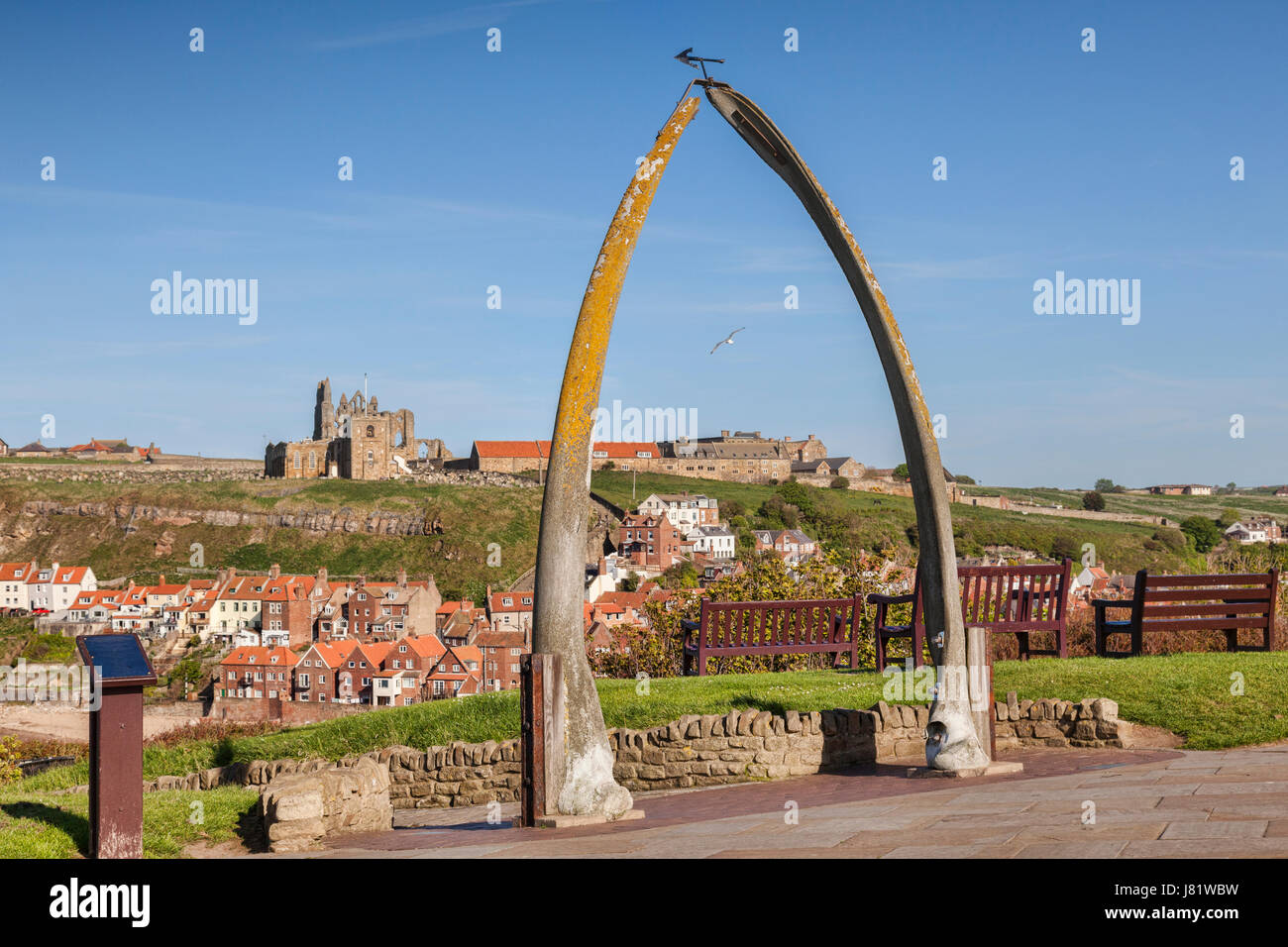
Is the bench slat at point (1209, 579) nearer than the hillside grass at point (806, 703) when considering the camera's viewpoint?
No

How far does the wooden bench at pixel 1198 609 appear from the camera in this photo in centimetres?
1159

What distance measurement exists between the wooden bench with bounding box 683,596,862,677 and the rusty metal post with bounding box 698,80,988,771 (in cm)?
395

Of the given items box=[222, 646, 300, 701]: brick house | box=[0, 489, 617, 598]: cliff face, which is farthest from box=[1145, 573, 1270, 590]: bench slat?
box=[0, 489, 617, 598]: cliff face

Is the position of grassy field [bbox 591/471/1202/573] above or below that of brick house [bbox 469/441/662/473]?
below

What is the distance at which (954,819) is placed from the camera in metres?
6.18

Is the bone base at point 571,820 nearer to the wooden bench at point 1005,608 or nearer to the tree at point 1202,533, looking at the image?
the wooden bench at point 1005,608

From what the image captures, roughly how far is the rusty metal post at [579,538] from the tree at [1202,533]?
111642mm

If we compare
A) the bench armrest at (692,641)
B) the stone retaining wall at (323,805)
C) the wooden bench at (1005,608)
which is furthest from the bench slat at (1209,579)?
the stone retaining wall at (323,805)

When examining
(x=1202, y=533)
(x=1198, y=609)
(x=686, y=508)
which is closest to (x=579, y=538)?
(x=1198, y=609)

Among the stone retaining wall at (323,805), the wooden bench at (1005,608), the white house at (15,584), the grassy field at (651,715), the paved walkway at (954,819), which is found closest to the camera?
the paved walkway at (954,819)

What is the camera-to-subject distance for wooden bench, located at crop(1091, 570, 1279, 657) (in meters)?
11.6

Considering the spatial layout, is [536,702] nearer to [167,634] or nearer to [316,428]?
[167,634]

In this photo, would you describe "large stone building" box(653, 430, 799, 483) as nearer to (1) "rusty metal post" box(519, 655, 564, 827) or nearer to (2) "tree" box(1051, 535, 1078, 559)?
(2) "tree" box(1051, 535, 1078, 559)

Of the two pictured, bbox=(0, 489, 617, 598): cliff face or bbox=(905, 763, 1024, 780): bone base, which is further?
bbox=(0, 489, 617, 598): cliff face
